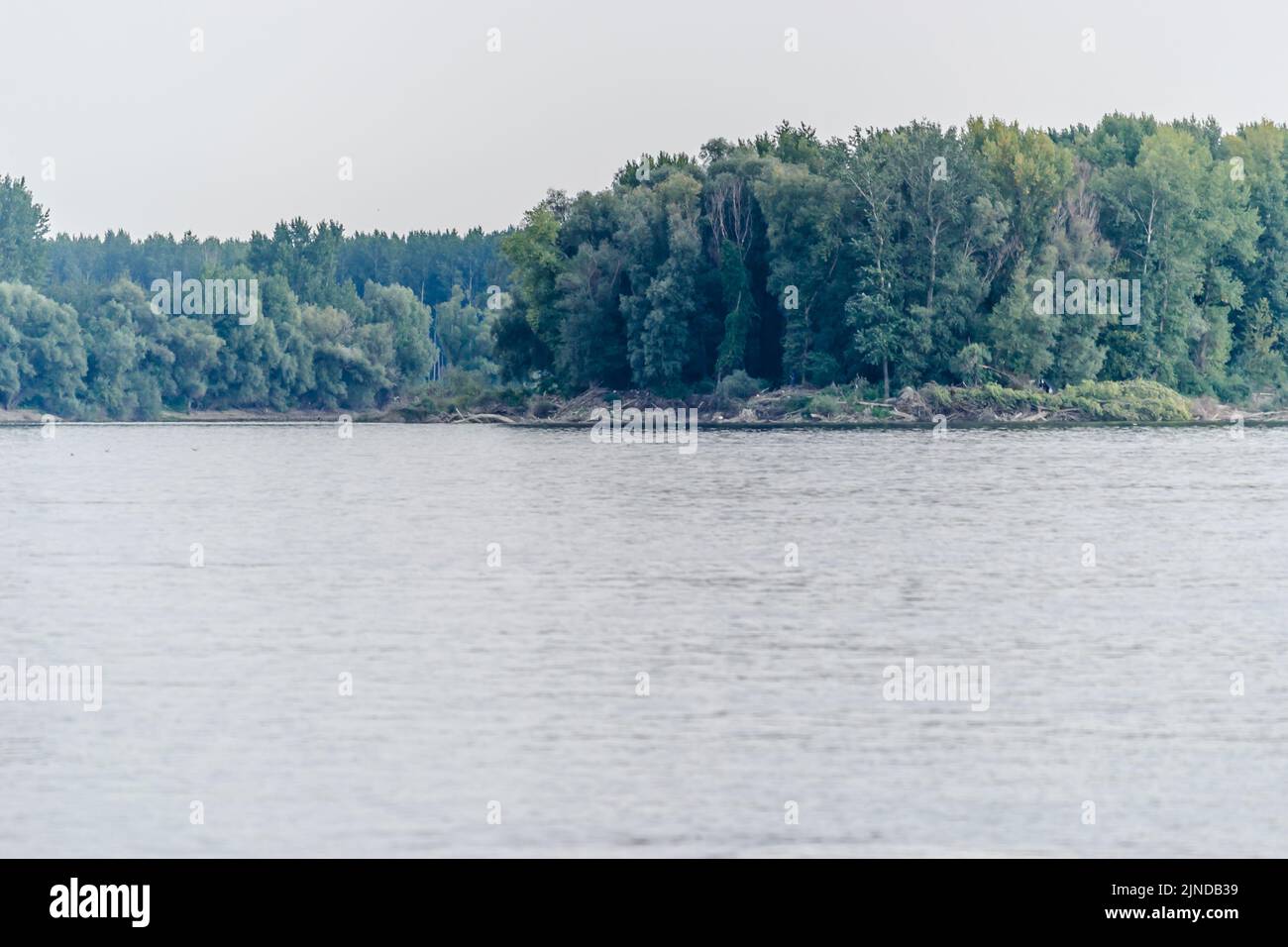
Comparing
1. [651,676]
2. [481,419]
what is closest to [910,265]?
[481,419]

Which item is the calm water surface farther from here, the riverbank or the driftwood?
the driftwood

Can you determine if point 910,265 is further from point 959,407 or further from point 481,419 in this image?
point 481,419

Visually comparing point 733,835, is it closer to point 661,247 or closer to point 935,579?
point 935,579

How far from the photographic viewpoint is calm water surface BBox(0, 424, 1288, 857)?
15664 millimetres

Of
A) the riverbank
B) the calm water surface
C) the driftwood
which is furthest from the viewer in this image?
the driftwood

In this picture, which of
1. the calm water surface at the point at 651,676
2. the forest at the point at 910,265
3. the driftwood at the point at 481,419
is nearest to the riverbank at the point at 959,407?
the forest at the point at 910,265

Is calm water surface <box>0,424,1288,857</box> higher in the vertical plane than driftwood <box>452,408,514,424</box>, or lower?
higher

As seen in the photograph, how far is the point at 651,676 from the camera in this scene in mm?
22000

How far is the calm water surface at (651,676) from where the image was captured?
15664 mm

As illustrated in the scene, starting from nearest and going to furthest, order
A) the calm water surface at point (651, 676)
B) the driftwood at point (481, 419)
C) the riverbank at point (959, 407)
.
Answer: the calm water surface at point (651, 676) < the riverbank at point (959, 407) < the driftwood at point (481, 419)

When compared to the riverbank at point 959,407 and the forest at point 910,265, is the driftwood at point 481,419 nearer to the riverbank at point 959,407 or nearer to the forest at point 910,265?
the forest at point 910,265

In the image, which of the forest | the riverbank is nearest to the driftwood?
the forest

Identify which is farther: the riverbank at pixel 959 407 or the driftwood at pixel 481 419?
the driftwood at pixel 481 419
